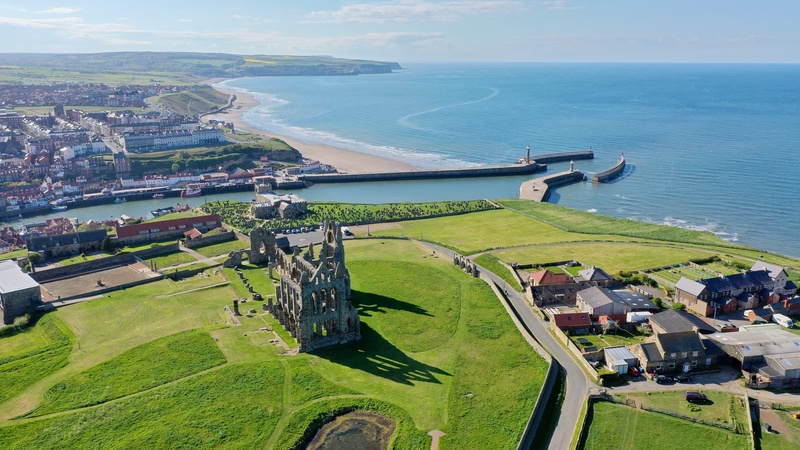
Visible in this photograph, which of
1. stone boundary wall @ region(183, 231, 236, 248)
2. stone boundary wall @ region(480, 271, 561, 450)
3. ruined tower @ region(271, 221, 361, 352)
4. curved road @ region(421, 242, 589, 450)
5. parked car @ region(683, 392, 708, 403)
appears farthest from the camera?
stone boundary wall @ region(183, 231, 236, 248)

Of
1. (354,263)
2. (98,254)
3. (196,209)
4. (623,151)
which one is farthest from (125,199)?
(623,151)

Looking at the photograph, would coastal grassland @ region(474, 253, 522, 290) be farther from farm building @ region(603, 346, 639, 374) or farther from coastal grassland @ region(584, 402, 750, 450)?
coastal grassland @ region(584, 402, 750, 450)

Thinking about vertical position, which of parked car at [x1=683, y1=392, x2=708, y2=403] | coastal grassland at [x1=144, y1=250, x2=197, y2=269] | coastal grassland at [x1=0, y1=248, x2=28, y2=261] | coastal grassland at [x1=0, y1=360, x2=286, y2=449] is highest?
parked car at [x1=683, y1=392, x2=708, y2=403]

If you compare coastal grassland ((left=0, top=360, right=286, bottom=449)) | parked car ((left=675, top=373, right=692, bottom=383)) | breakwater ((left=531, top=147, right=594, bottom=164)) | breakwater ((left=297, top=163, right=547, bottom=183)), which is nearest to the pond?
coastal grassland ((left=0, top=360, right=286, bottom=449))

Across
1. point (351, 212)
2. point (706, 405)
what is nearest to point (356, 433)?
point (706, 405)

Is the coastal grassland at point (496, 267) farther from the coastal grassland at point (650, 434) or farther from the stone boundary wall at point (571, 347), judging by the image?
the coastal grassland at point (650, 434)
